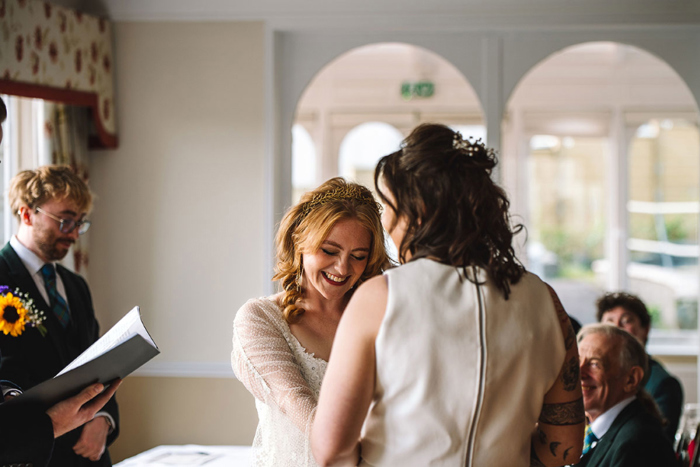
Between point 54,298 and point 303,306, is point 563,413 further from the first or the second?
point 54,298

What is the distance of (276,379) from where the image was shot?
1.56 meters

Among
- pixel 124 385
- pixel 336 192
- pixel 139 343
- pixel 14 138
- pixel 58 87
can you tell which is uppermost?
pixel 58 87

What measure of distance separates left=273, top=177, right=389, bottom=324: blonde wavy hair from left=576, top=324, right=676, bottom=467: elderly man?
824 millimetres

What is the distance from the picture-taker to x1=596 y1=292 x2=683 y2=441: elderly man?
3277 millimetres

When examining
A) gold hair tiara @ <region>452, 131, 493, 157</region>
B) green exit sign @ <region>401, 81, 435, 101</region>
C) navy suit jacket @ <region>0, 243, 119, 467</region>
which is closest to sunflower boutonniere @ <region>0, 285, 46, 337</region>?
navy suit jacket @ <region>0, 243, 119, 467</region>

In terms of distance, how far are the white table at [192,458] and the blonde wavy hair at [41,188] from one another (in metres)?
0.98

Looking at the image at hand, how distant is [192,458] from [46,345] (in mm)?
658

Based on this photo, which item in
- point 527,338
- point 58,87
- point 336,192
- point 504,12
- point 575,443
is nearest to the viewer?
point 527,338

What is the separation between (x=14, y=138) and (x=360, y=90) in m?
3.50

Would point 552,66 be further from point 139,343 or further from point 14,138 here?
point 139,343

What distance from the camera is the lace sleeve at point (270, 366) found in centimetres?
152

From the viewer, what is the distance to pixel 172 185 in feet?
13.2

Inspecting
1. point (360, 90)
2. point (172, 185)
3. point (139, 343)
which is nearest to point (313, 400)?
point (139, 343)

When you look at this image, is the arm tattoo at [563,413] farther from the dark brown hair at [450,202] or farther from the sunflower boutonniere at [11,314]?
the sunflower boutonniere at [11,314]
